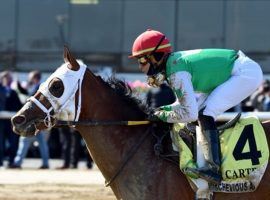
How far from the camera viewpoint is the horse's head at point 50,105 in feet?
24.0

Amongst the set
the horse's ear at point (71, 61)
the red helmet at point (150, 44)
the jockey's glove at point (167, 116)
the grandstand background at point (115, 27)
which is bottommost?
the grandstand background at point (115, 27)

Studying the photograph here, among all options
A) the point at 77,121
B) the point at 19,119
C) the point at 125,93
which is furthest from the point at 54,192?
the point at 19,119

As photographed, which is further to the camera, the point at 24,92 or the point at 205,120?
the point at 24,92

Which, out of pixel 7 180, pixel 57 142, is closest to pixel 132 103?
pixel 7 180

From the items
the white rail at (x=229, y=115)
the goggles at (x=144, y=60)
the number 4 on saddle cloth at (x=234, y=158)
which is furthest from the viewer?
the white rail at (x=229, y=115)

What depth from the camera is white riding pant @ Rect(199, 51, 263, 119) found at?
23.9 feet

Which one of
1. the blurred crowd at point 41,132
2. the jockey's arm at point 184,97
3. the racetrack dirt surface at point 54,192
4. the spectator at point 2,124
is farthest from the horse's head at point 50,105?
Result: the spectator at point 2,124

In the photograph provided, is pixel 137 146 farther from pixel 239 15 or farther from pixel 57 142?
pixel 239 15

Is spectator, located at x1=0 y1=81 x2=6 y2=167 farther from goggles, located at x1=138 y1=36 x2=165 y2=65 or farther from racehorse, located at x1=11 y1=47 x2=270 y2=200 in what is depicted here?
goggles, located at x1=138 y1=36 x2=165 y2=65

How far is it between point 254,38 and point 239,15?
0.75 m

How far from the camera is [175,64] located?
284 inches

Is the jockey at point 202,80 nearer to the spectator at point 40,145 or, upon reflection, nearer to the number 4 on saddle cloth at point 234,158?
the number 4 on saddle cloth at point 234,158

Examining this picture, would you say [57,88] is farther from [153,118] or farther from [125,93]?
[153,118]

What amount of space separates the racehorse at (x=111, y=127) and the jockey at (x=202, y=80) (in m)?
0.28
